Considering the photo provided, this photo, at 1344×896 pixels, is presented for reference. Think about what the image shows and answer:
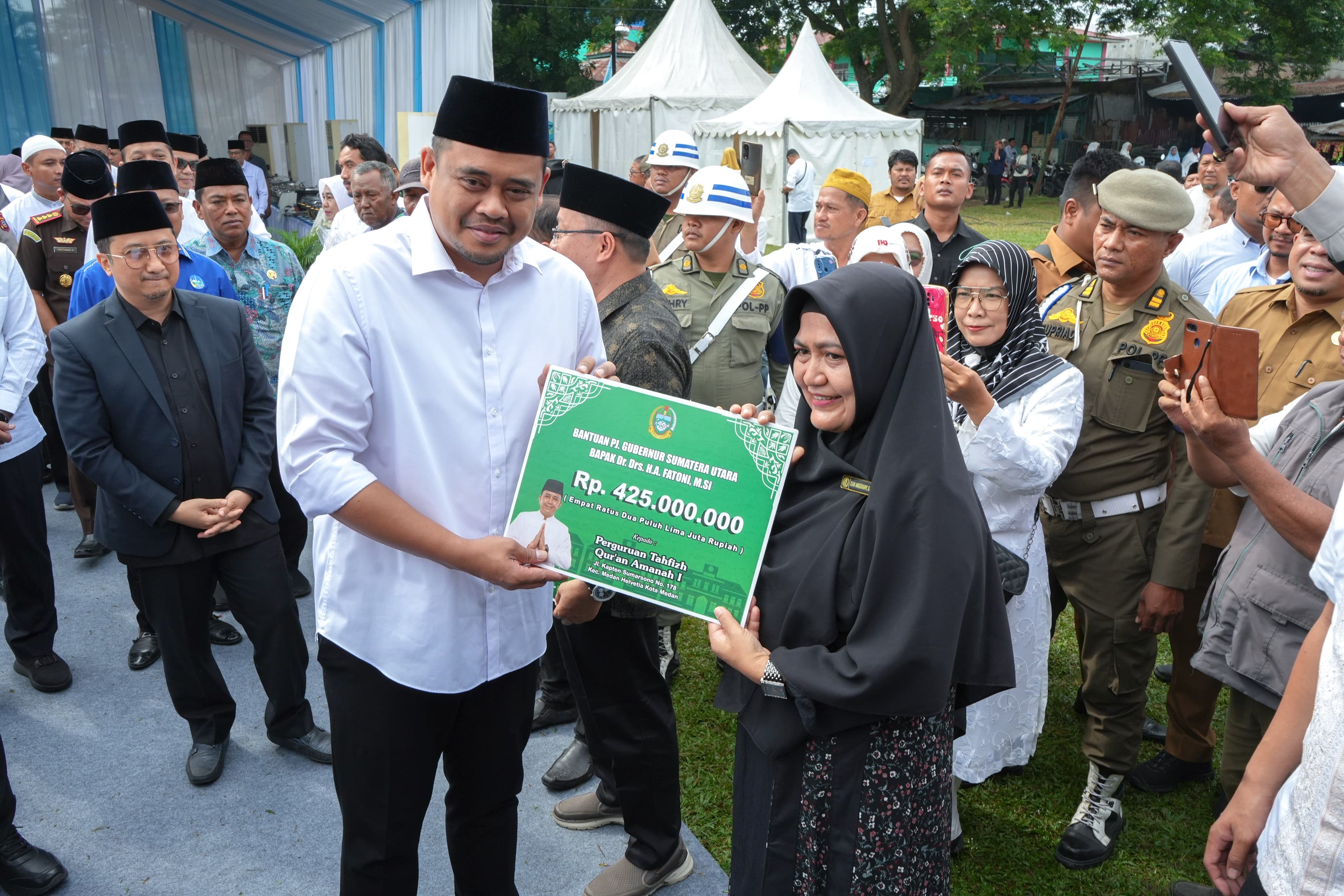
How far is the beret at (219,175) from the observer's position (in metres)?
5.16

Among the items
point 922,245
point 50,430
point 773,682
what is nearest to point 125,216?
point 773,682

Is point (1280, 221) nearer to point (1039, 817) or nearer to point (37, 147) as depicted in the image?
point (1039, 817)

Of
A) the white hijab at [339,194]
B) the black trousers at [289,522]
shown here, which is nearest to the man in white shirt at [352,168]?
the white hijab at [339,194]

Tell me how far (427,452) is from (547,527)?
0.33m

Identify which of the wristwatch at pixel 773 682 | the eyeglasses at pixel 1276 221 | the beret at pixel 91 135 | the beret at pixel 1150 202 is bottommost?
the wristwatch at pixel 773 682

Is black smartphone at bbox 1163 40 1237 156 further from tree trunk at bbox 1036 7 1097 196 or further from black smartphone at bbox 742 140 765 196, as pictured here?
tree trunk at bbox 1036 7 1097 196

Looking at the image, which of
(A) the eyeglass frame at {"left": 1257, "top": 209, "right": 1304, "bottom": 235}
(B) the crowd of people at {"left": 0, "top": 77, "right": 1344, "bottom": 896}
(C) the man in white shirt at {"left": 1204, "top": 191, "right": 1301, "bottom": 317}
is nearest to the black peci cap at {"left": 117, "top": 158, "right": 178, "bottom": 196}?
(B) the crowd of people at {"left": 0, "top": 77, "right": 1344, "bottom": 896}

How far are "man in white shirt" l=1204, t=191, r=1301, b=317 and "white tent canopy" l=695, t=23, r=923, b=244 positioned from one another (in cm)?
1384

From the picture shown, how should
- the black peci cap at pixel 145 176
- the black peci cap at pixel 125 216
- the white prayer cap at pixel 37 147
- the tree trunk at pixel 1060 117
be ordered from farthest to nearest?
the tree trunk at pixel 1060 117 < the white prayer cap at pixel 37 147 < the black peci cap at pixel 145 176 < the black peci cap at pixel 125 216

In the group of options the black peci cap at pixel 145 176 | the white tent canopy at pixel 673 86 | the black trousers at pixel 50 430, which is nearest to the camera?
the black peci cap at pixel 145 176

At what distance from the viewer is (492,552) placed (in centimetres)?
208

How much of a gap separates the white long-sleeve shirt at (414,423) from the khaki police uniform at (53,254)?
4929mm

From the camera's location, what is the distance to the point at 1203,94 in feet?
7.32

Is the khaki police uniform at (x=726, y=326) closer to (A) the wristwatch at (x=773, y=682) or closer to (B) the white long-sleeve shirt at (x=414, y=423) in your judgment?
(B) the white long-sleeve shirt at (x=414, y=423)
